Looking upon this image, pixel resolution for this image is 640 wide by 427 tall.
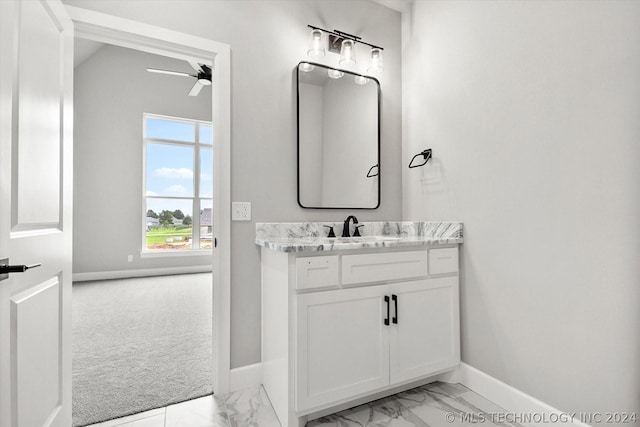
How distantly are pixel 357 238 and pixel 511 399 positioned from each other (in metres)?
1.16

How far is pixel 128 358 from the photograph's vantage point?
2.20m

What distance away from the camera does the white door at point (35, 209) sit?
936 millimetres

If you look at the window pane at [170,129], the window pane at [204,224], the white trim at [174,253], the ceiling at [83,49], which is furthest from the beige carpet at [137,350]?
the ceiling at [83,49]

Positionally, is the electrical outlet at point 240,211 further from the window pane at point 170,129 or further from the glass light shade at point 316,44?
the window pane at point 170,129

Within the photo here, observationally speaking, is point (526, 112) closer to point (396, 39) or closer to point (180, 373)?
point (396, 39)

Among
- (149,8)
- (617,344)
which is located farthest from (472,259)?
(149,8)

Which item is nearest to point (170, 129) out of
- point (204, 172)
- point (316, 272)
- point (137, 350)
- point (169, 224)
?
point (204, 172)

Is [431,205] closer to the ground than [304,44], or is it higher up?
closer to the ground

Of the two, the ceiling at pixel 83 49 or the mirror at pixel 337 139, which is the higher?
the ceiling at pixel 83 49

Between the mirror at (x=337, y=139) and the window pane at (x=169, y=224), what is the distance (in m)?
4.18

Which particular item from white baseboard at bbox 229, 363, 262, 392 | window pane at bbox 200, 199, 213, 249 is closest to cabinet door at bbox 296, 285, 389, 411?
white baseboard at bbox 229, 363, 262, 392

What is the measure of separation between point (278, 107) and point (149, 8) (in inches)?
33.1

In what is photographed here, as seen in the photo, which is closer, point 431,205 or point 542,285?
point 542,285

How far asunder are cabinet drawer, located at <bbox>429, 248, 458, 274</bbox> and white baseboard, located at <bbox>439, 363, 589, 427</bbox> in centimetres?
59
